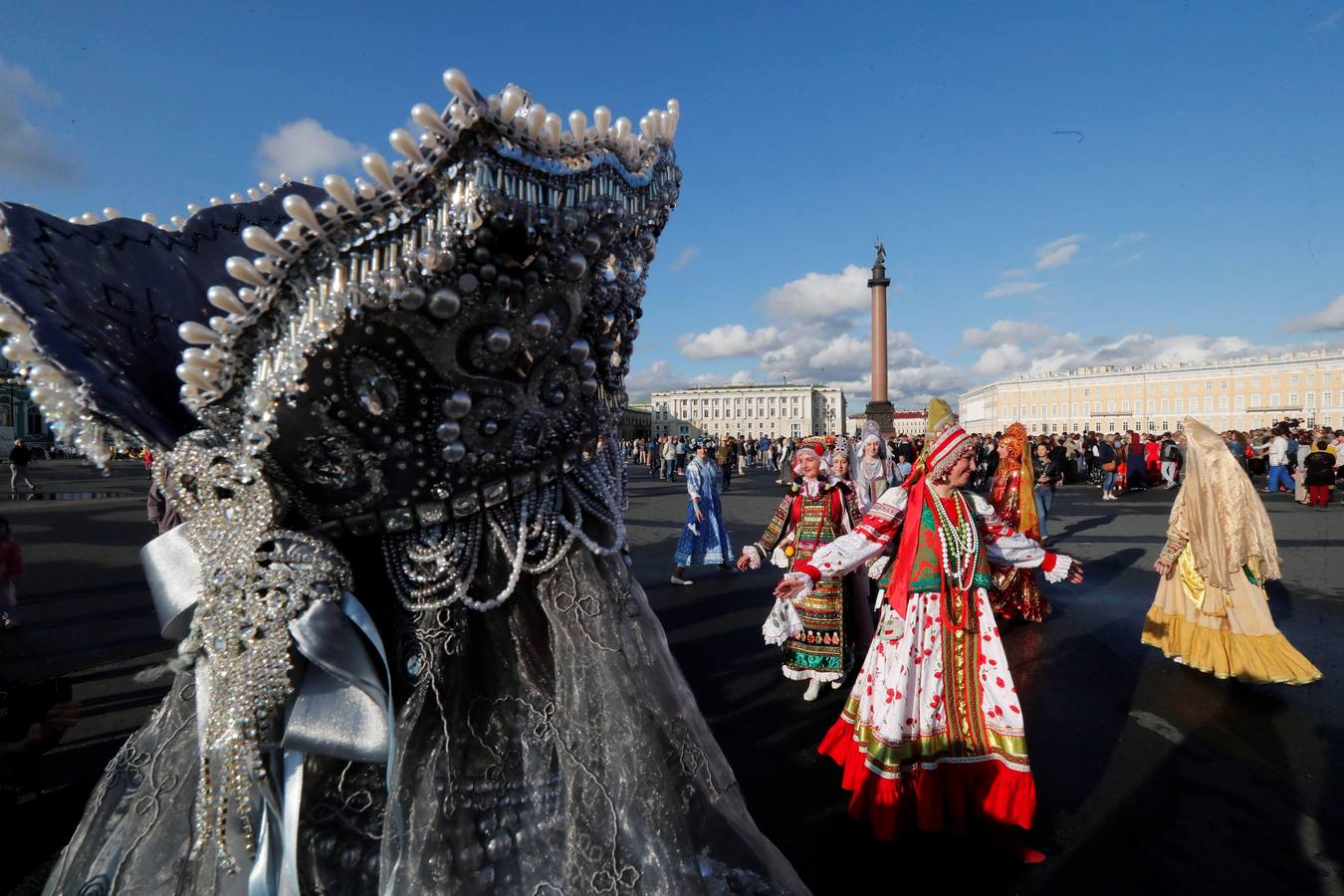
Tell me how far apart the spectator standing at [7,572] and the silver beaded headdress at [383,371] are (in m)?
6.13

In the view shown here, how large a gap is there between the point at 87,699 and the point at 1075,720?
6286mm

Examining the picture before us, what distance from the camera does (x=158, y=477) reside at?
122 cm

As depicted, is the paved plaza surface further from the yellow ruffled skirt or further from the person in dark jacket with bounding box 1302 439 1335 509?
the person in dark jacket with bounding box 1302 439 1335 509

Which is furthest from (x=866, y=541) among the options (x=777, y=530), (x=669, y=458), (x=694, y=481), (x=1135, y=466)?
(x=669, y=458)

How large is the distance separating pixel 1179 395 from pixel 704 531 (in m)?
91.9

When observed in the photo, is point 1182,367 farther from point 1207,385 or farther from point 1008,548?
point 1008,548

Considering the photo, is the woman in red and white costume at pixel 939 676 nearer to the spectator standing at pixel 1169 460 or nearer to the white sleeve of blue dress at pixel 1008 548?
the white sleeve of blue dress at pixel 1008 548

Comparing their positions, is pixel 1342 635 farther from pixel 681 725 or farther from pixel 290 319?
pixel 290 319

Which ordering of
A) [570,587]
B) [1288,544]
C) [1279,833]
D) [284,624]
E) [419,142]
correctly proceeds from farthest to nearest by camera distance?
1. [1288,544]
2. [1279,833]
3. [570,587]
4. [284,624]
5. [419,142]

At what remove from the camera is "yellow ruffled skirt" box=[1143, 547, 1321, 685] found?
4434mm

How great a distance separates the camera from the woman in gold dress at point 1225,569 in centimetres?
445

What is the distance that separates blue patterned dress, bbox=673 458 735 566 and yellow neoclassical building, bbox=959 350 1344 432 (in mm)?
69226

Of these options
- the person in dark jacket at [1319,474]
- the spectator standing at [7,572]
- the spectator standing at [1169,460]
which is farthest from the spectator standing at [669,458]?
the spectator standing at [7,572]

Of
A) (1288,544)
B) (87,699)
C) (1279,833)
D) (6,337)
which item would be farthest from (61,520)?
(1288,544)
